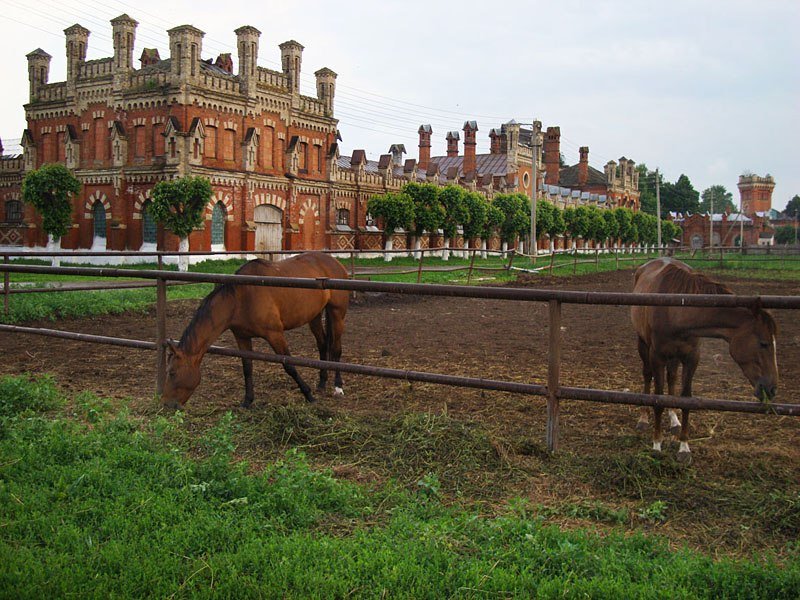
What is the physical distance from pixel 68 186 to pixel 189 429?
30362mm

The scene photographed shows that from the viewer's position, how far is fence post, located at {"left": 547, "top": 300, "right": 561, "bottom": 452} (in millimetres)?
4379

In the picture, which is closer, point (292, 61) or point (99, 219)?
point (99, 219)

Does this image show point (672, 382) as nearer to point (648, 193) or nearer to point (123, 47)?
point (123, 47)

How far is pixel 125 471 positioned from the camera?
3895 mm

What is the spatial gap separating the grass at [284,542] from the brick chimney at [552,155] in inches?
2908

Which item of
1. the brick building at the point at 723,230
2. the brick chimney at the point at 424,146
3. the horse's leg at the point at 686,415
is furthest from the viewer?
the brick building at the point at 723,230

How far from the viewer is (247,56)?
33.6 m

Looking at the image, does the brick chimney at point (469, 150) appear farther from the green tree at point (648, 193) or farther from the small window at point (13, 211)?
the green tree at point (648, 193)

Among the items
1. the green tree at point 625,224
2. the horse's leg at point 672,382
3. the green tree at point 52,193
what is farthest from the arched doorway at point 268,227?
the green tree at point 625,224

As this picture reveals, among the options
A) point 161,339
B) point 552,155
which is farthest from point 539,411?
point 552,155

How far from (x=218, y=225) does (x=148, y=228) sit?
340 centimetres

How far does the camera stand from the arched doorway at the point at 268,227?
34656 mm

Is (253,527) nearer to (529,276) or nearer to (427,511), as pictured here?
(427,511)

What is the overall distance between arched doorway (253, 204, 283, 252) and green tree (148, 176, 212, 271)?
5.59 metres
